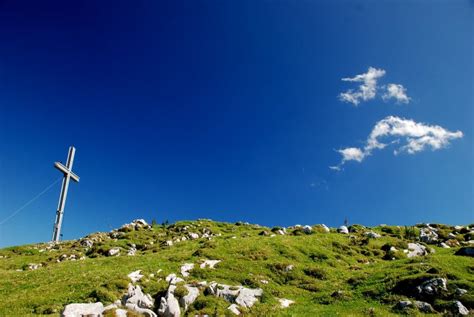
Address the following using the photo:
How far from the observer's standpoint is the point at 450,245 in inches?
2079

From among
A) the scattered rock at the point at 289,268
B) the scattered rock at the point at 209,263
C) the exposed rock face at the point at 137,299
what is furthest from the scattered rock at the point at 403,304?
the exposed rock face at the point at 137,299

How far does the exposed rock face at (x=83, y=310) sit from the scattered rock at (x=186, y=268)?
1165cm

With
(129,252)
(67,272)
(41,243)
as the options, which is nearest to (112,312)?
(67,272)

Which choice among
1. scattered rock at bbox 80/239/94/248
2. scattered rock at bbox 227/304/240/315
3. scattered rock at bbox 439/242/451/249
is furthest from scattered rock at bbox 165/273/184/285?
scattered rock at bbox 439/242/451/249

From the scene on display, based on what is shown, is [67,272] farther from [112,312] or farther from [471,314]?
[471,314]

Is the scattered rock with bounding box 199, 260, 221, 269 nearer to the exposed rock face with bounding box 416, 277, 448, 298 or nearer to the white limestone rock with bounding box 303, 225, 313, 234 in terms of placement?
the exposed rock face with bounding box 416, 277, 448, 298

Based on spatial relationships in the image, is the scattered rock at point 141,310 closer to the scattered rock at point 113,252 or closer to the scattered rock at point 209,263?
the scattered rock at point 209,263

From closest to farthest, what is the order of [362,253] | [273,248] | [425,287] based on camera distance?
1. [425,287]
2. [273,248]
3. [362,253]

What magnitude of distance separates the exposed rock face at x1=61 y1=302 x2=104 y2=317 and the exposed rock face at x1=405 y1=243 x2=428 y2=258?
1631 inches

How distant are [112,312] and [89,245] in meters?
40.9

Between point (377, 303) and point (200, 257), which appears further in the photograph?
point (200, 257)

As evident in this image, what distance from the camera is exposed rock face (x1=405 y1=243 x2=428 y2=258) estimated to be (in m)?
47.6

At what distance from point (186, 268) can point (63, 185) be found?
141 ft

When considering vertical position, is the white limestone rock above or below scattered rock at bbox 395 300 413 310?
above
